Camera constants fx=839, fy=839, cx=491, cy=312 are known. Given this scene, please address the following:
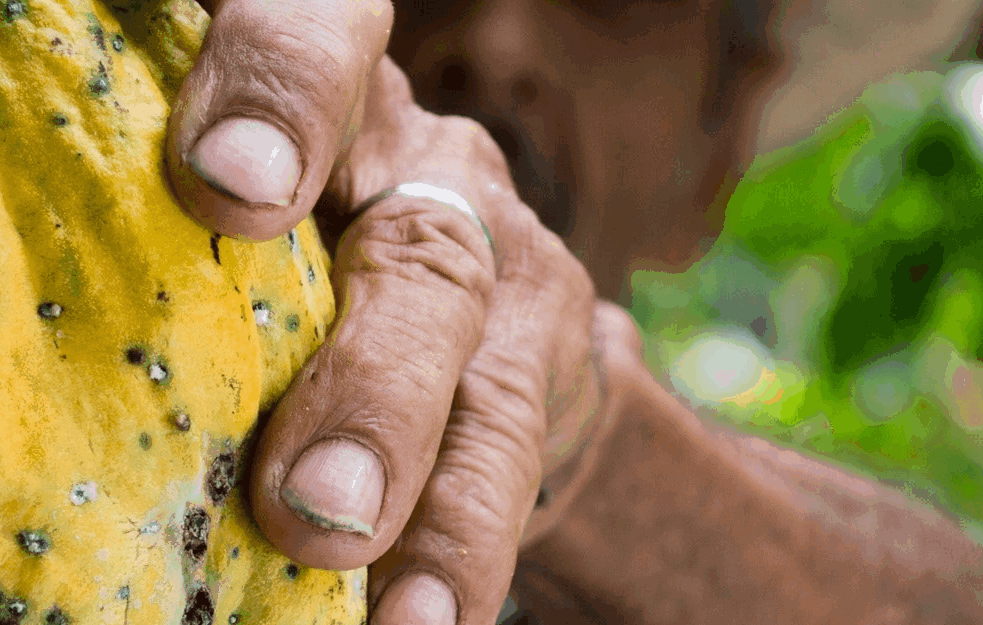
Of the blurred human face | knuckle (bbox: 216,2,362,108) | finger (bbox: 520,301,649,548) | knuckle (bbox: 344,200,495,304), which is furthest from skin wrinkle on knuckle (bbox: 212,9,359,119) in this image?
the blurred human face

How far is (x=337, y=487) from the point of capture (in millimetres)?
604

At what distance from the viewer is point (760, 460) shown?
60.6 inches

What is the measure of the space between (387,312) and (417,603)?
9.8 inches

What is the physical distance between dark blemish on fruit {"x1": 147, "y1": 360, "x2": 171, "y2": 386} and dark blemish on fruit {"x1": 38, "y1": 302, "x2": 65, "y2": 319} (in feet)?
0.19

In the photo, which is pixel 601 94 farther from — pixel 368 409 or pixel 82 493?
pixel 82 493

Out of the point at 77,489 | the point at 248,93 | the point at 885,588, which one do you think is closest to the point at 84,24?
the point at 248,93

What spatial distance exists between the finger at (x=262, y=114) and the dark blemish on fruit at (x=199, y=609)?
0.76 feet

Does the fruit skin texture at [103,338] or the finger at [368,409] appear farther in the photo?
the finger at [368,409]

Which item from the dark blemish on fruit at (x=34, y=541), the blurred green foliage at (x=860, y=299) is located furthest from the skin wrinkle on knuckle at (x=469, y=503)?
the blurred green foliage at (x=860, y=299)

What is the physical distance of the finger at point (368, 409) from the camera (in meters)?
0.58

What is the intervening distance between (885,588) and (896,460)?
1.93 ft

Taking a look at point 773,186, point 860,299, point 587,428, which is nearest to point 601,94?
point 587,428

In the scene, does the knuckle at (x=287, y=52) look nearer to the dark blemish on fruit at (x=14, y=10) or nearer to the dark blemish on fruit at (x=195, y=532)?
the dark blemish on fruit at (x=14, y=10)

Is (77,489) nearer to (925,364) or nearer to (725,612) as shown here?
(725,612)
